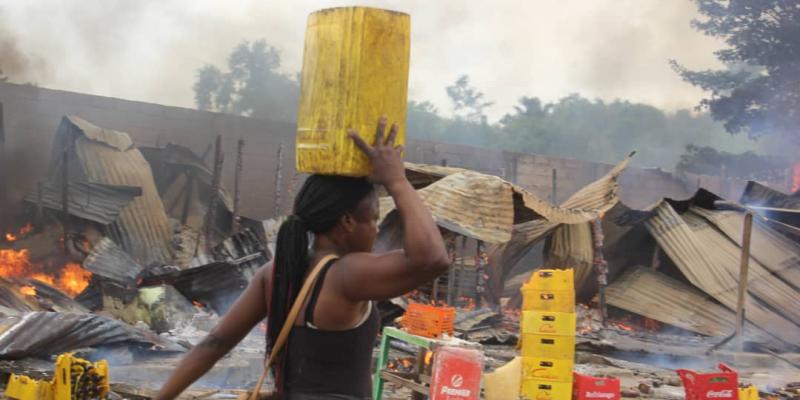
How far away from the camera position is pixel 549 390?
6875 millimetres

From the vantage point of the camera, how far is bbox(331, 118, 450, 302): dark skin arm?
2.19 metres

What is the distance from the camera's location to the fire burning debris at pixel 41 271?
1326 cm

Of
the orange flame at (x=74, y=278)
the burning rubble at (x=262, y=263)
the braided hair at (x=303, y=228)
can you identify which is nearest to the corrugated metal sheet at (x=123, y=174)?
the burning rubble at (x=262, y=263)

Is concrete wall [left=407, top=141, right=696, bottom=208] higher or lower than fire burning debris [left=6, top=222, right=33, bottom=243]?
higher

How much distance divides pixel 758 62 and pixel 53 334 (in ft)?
72.9

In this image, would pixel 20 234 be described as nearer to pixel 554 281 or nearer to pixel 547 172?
pixel 554 281

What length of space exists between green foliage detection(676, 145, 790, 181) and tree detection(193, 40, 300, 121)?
44.2 feet

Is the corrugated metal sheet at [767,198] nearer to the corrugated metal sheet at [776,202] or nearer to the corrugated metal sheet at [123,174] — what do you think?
the corrugated metal sheet at [776,202]

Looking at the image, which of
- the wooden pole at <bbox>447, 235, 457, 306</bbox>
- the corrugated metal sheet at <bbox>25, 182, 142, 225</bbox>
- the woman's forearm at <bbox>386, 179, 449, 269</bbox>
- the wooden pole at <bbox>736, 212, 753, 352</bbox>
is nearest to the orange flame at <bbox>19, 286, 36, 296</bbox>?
the corrugated metal sheet at <bbox>25, 182, 142, 225</bbox>

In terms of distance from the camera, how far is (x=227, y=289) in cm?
1167

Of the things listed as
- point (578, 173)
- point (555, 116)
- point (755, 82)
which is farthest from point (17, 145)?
point (555, 116)

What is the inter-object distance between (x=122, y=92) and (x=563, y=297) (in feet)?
51.4

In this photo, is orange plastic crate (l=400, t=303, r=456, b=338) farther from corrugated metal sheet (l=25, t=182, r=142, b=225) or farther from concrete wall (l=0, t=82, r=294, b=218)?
concrete wall (l=0, t=82, r=294, b=218)

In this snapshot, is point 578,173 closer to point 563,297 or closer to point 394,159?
point 563,297
